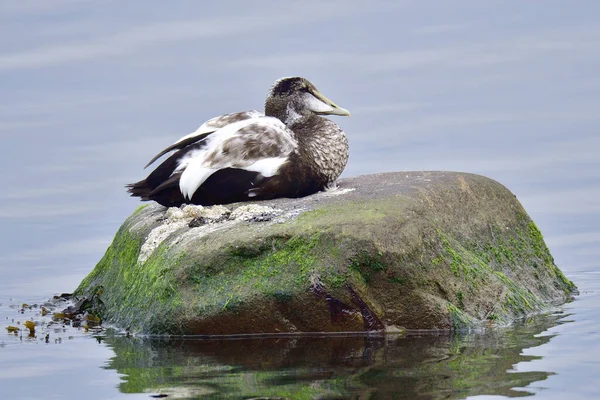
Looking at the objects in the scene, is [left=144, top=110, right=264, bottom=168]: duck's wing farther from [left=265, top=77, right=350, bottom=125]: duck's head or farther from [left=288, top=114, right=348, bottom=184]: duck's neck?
[left=288, top=114, right=348, bottom=184]: duck's neck

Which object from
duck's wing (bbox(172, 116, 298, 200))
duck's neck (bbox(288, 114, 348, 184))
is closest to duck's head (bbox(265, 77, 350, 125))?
duck's neck (bbox(288, 114, 348, 184))

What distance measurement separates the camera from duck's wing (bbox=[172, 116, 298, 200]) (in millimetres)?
10000

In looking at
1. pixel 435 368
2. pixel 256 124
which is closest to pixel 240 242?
pixel 256 124

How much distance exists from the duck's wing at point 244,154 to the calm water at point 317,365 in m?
1.58

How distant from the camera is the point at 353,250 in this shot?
870cm

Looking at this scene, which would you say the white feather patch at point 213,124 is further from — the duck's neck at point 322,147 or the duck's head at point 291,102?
the duck's neck at point 322,147

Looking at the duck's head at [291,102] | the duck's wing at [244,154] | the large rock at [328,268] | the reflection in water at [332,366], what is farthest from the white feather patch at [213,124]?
the reflection in water at [332,366]

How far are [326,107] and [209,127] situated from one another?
114 centimetres

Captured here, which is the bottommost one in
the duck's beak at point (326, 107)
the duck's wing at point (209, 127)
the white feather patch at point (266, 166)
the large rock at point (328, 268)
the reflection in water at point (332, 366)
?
the reflection in water at point (332, 366)

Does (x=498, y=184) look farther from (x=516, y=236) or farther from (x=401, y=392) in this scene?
(x=401, y=392)

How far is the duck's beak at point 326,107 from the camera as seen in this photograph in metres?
10.9

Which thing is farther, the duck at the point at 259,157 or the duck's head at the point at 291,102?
the duck's head at the point at 291,102

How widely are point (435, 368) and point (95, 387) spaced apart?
221cm

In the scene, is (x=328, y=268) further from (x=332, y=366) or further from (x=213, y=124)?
(x=213, y=124)
